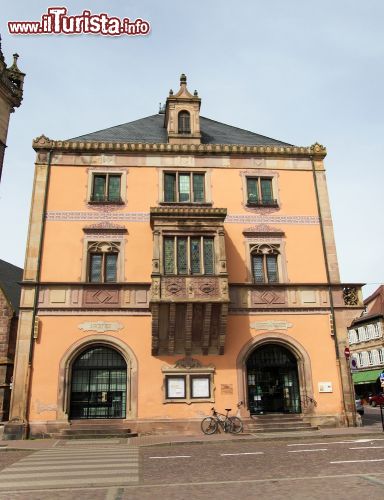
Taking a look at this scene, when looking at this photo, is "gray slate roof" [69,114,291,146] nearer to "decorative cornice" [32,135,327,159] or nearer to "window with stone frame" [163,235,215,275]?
"decorative cornice" [32,135,327,159]

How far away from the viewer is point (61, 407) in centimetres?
1834

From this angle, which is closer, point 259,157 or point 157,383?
point 157,383

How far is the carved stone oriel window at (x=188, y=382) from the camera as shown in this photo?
18953mm

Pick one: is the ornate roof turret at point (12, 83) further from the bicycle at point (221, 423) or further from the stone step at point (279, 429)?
the stone step at point (279, 429)

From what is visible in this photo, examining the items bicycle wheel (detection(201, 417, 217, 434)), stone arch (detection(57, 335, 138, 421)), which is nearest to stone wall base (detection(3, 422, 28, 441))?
stone arch (detection(57, 335, 138, 421))

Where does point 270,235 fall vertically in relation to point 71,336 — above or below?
above

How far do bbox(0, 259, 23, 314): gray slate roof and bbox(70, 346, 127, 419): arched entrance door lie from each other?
10.5 m

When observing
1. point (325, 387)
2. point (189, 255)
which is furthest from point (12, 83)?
point (325, 387)

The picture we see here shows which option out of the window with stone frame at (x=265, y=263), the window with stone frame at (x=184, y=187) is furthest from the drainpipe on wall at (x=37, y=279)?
the window with stone frame at (x=265, y=263)

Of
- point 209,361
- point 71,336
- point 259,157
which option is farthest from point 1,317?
point 259,157

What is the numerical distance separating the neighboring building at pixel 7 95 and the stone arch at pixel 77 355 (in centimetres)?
1823

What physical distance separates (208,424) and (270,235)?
30.4 feet

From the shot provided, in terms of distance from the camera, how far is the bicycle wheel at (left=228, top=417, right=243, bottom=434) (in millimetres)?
18281

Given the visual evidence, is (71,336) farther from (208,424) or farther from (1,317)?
(1,317)
